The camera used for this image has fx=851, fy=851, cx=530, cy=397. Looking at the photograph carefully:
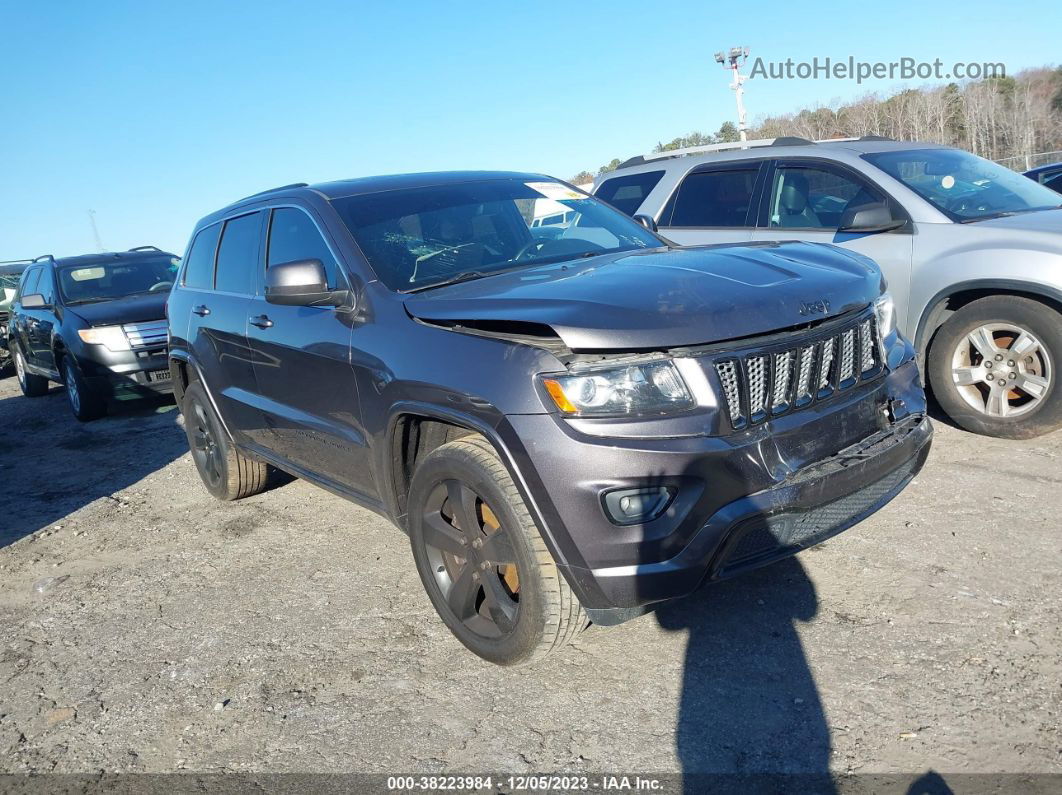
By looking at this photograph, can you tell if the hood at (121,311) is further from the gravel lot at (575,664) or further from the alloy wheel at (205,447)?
the gravel lot at (575,664)

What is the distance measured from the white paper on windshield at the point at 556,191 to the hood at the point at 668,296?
3.20ft

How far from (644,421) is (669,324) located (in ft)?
1.03

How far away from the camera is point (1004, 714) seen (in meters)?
2.54

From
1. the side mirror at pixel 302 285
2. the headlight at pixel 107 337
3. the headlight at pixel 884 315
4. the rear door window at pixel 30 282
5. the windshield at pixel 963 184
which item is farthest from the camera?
the rear door window at pixel 30 282

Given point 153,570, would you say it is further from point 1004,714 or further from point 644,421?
point 1004,714

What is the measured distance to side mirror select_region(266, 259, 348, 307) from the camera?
3.46 meters

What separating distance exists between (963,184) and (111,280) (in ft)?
29.0

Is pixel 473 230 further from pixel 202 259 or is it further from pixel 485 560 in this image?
pixel 202 259

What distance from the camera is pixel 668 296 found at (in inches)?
109

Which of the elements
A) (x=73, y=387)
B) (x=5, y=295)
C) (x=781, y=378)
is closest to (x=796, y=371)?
(x=781, y=378)

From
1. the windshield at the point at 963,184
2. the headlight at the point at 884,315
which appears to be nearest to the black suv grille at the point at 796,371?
the headlight at the point at 884,315

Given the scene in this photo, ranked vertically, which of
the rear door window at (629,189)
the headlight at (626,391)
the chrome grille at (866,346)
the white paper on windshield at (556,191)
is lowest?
the chrome grille at (866,346)

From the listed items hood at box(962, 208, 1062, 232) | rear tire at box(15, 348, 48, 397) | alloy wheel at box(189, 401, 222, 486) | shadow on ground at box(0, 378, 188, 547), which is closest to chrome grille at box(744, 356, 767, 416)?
hood at box(962, 208, 1062, 232)

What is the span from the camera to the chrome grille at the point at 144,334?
8.75 metres
